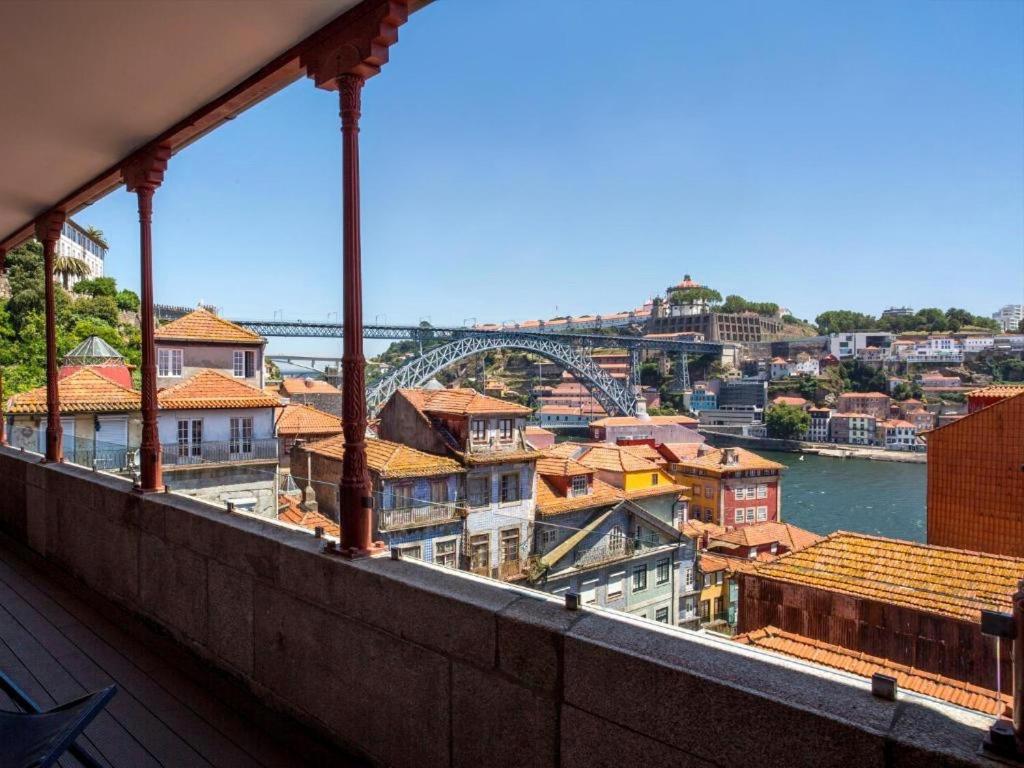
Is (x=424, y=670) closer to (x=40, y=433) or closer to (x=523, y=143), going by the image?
(x=40, y=433)

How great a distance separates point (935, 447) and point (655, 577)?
151cm

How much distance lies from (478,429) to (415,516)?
1067 cm

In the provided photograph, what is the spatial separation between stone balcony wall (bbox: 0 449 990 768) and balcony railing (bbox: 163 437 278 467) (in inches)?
425

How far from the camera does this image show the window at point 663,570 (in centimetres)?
185

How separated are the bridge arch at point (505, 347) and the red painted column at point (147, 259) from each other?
28.2 m

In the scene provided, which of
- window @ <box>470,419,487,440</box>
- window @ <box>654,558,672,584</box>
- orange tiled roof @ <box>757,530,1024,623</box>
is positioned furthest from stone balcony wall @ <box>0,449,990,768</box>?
window @ <box>470,419,487,440</box>

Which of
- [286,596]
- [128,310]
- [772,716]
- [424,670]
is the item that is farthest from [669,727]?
[128,310]

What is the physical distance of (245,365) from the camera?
52.2 ft

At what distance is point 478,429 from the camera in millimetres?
13062

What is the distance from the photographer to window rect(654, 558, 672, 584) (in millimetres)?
1852

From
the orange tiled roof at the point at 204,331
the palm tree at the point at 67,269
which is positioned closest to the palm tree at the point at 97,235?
the palm tree at the point at 67,269

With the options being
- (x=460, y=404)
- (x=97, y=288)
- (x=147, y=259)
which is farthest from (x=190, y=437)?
(x=97, y=288)

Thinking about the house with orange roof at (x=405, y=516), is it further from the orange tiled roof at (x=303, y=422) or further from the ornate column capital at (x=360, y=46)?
the orange tiled roof at (x=303, y=422)

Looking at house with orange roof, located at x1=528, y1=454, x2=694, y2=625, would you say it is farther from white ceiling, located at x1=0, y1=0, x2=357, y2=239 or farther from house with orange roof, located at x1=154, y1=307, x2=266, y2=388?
house with orange roof, located at x1=154, y1=307, x2=266, y2=388
